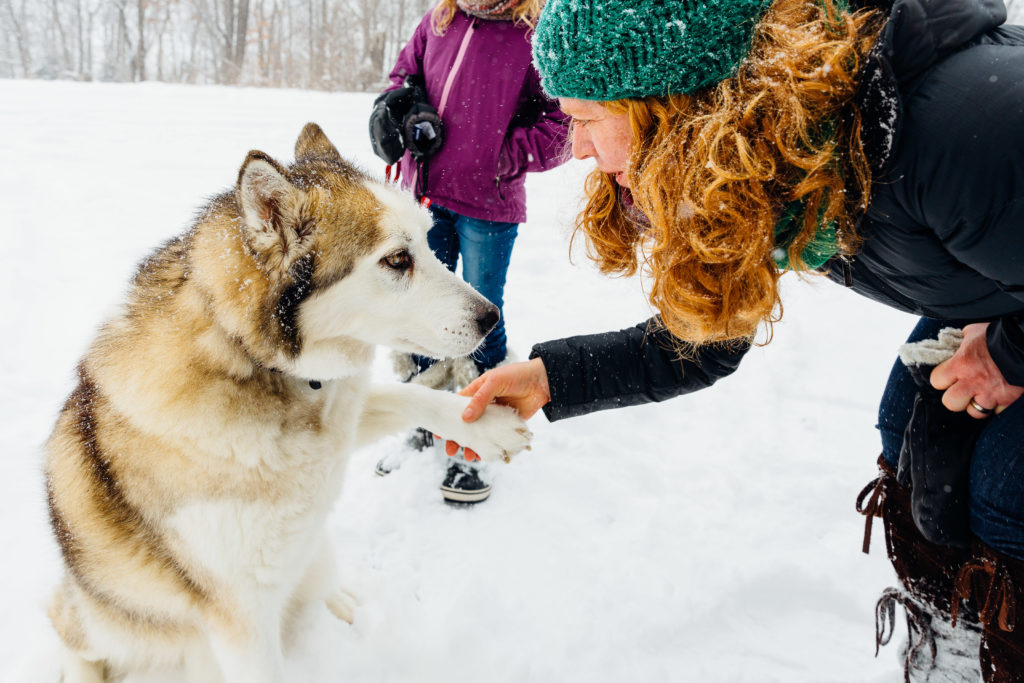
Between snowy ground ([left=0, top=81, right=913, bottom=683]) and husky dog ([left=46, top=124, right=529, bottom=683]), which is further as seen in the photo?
snowy ground ([left=0, top=81, right=913, bottom=683])

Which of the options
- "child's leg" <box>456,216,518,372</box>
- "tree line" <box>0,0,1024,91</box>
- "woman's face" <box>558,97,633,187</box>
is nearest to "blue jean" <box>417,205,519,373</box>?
"child's leg" <box>456,216,518,372</box>

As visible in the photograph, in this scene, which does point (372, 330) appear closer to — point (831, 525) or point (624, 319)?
point (831, 525)

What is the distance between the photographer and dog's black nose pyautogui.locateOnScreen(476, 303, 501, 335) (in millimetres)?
1823

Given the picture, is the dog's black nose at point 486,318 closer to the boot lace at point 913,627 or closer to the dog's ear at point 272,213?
the dog's ear at point 272,213

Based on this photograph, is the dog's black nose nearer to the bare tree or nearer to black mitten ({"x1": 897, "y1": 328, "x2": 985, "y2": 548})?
black mitten ({"x1": 897, "y1": 328, "x2": 985, "y2": 548})

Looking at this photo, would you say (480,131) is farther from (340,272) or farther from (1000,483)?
(1000,483)

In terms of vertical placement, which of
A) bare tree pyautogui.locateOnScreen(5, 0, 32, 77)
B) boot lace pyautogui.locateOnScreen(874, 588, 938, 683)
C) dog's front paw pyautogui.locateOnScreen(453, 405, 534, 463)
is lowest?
bare tree pyautogui.locateOnScreen(5, 0, 32, 77)

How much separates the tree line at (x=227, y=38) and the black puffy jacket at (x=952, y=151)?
1690cm

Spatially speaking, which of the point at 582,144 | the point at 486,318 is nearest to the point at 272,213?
the point at 486,318

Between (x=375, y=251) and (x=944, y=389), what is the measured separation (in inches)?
61.1

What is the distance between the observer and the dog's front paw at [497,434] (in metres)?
1.90

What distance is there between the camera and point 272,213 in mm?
1535

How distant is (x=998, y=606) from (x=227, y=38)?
24861 mm

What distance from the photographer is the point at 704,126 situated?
112 cm
